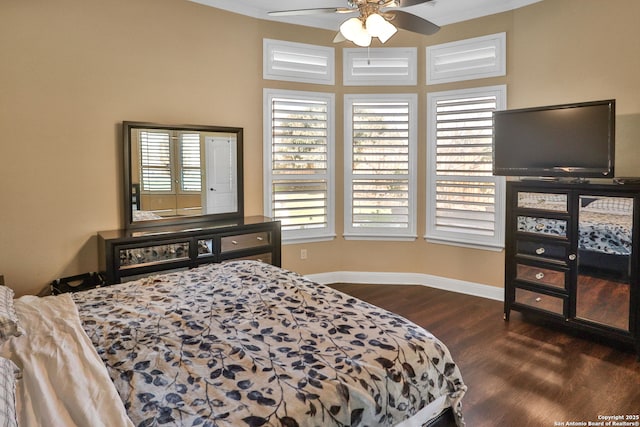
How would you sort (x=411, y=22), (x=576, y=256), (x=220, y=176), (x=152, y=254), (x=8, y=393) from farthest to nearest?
1. (x=220, y=176)
2. (x=152, y=254)
3. (x=576, y=256)
4. (x=411, y=22)
5. (x=8, y=393)

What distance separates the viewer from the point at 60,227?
11.0 feet

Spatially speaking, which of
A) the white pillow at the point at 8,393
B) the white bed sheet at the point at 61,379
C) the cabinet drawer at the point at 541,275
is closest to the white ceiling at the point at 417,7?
the cabinet drawer at the point at 541,275

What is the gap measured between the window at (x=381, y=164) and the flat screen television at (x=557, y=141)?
3.82 ft

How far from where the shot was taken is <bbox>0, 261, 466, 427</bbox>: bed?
1.20 metres

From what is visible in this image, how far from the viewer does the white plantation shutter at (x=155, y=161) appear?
3658 mm

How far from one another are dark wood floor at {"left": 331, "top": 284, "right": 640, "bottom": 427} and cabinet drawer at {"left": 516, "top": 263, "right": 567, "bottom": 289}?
1.34ft

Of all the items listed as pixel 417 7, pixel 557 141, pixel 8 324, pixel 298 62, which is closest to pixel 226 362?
pixel 8 324

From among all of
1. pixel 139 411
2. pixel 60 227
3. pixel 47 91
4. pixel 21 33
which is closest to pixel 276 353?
pixel 139 411

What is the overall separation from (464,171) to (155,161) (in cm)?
318

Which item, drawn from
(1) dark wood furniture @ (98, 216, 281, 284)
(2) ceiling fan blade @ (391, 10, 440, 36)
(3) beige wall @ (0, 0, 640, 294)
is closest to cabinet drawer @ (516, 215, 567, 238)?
(3) beige wall @ (0, 0, 640, 294)

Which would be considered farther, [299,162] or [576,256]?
[299,162]

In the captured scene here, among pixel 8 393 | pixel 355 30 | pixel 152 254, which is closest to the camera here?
pixel 8 393

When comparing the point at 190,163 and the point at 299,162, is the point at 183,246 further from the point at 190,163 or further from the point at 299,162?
the point at 299,162

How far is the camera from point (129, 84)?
3607mm
